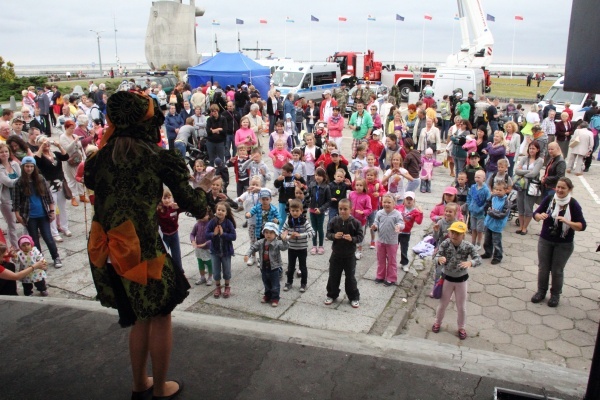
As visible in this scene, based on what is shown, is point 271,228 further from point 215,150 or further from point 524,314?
point 215,150

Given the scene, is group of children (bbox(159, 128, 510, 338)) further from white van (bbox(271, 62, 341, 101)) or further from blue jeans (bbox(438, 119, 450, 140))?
white van (bbox(271, 62, 341, 101))

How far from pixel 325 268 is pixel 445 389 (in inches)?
149

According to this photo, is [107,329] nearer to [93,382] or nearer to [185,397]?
[93,382]

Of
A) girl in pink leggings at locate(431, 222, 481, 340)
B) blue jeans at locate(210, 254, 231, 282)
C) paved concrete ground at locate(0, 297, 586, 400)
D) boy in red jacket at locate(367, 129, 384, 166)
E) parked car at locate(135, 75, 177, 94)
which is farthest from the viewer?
parked car at locate(135, 75, 177, 94)

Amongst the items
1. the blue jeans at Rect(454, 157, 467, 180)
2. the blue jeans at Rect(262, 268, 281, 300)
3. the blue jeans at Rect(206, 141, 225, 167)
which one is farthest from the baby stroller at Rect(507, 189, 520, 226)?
the blue jeans at Rect(206, 141, 225, 167)

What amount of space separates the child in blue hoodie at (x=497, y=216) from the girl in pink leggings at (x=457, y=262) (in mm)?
2179

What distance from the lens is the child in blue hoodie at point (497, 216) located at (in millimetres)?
7137

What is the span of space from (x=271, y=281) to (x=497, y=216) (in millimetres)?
3691

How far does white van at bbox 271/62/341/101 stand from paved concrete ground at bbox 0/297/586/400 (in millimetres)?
19907

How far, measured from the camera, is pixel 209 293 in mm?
6199

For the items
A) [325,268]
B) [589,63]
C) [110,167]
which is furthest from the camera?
[325,268]

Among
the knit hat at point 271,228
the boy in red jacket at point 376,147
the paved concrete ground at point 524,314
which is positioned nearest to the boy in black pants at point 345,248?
the knit hat at point 271,228

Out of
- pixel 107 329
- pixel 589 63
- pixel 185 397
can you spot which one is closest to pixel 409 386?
pixel 185 397

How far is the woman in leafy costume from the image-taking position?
2613 millimetres
